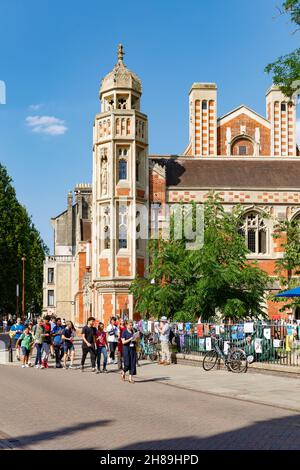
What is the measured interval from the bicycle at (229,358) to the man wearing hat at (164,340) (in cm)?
229

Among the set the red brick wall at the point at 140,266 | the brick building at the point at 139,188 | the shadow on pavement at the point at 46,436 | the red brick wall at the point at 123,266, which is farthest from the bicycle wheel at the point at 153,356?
the shadow on pavement at the point at 46,436

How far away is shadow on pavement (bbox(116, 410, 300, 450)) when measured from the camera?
34.6 ft

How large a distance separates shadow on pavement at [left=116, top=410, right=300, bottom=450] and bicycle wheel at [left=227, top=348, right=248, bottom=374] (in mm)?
11134

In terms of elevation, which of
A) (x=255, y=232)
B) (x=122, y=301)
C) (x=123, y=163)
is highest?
(x=123, y=163)

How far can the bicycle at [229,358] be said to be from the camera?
24.0 meters

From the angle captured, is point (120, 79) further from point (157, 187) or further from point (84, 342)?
point (84, 342)

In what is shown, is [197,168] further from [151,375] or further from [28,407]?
[28,407]

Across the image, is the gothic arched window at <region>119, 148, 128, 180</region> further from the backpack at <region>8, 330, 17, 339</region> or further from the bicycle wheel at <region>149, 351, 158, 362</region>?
the bicycle wheel at <region>149, 351, 158, 362</region>

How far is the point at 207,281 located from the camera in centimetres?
3127

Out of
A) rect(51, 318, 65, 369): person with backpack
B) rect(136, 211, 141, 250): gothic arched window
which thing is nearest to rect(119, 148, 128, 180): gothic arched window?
rect(136, 211, 141, 250): gothic arched window

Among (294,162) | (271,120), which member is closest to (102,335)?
(294,162)

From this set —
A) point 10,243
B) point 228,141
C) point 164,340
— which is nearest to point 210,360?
point 164,340

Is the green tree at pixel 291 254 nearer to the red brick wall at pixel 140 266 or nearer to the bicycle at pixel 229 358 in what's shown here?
the red brick wall at pixel 140 266

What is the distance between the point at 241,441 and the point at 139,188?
32.1 metres
